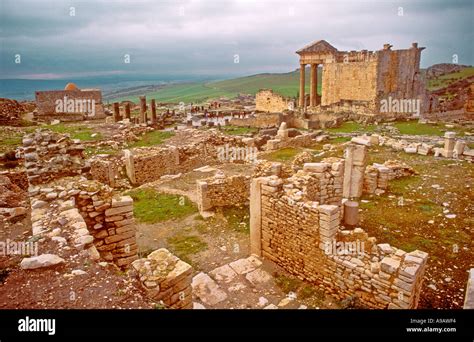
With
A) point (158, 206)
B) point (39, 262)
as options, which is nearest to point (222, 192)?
point (158, 206)

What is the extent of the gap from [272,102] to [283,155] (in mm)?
24881

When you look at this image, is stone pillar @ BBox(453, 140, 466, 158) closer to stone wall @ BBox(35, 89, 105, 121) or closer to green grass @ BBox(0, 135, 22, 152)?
green grass @ BBox(0, 135, 22, 152)

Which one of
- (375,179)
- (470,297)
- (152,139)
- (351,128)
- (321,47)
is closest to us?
(470,297)

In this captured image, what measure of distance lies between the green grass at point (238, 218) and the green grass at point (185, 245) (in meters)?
1.24

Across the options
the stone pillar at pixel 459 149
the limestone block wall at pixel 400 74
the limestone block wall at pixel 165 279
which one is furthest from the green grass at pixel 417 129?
the limestone block wall at pixel 165 279

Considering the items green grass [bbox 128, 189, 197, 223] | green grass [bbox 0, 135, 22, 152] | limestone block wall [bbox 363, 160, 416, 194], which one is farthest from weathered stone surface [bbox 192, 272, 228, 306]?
green grass [bbox 0, 135, 22, 152]

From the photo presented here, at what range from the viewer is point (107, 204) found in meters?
5.54

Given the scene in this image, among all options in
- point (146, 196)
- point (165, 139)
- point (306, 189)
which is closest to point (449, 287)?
point (306, 189)

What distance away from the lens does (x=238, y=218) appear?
979 cm

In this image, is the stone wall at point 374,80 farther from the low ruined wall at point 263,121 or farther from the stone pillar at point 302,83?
the low ruined wall at point 263,121

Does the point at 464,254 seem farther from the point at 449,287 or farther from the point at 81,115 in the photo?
the point at 81,115

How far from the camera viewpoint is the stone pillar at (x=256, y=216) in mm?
7395

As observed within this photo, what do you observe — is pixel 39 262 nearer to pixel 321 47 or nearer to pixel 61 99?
pixel 61 99
